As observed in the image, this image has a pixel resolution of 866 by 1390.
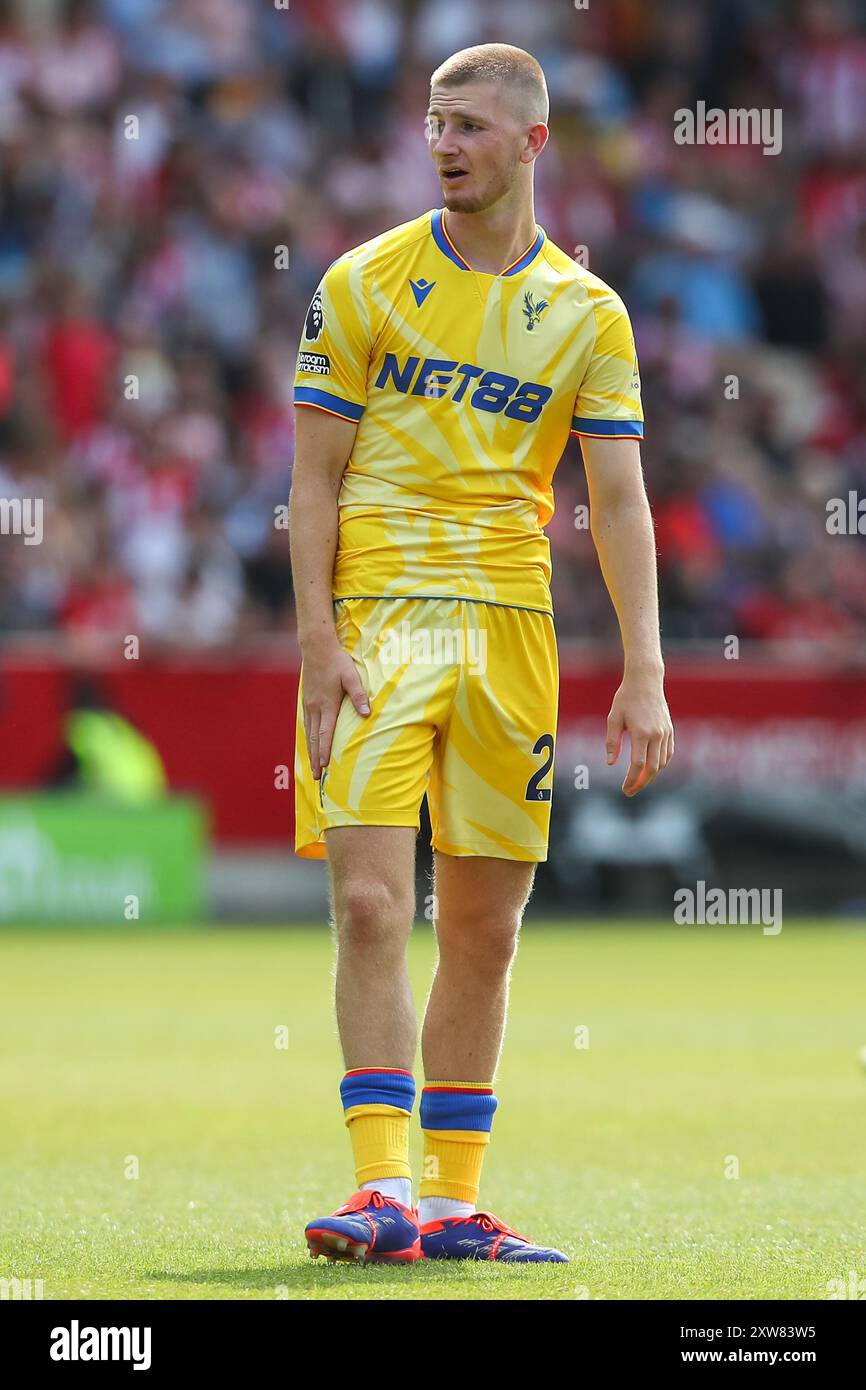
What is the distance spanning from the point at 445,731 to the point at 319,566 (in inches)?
19.8

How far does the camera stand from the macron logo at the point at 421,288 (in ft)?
18.6

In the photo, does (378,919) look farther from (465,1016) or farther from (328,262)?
(328,262)

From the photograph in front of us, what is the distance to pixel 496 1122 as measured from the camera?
8.36 metres

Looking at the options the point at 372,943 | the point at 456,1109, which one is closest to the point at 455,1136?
the point at 456,1109

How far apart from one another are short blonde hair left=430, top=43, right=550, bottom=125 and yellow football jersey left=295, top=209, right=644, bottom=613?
1.20 ft

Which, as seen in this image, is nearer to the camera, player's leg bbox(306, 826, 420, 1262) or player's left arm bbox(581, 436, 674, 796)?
player's leg bbox(306, 826, 420, 1262)

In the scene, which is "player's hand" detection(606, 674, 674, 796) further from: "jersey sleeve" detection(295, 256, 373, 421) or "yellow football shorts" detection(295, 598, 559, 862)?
"jersey sleeve" detection(295, 256, 373, 421)

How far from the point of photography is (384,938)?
17.9 ft

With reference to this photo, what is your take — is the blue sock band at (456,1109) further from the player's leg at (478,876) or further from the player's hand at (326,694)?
A: the player's hand at (326,694)

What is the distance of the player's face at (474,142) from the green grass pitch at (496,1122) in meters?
2.55

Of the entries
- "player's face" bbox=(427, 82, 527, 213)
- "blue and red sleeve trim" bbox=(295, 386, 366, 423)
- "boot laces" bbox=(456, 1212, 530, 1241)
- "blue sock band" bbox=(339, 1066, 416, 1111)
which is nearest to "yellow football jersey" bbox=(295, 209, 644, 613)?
"blue and red sleeve trim" bbox=(295, 386, 366, 423)

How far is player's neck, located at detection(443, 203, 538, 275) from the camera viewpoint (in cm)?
574
